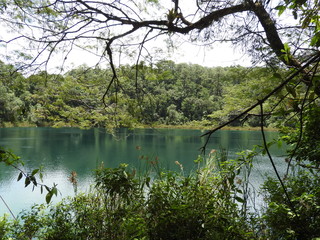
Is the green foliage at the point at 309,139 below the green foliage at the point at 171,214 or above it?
above

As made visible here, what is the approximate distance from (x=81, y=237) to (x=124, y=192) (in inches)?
29.7

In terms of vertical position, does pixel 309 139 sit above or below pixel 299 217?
above

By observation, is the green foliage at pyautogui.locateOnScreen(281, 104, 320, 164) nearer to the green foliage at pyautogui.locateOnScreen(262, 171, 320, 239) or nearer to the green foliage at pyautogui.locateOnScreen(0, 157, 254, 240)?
the green foliage at pyautogui.locateOnScreen(262, 171, 320, 239)

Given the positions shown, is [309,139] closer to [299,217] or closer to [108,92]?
[299,217]

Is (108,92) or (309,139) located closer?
(309,139)

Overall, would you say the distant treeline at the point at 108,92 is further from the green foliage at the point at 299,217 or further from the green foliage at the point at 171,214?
the green foliage at the point at 299,217

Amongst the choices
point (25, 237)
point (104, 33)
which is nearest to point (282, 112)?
point (104, 33)

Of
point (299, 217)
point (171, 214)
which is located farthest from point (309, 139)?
point (171, 214)

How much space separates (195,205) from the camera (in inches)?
66.5

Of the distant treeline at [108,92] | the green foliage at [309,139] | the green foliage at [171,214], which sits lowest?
the green foliage at [171,214]

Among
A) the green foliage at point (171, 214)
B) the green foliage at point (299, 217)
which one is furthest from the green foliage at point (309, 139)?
the green foliage at point (171, 214)

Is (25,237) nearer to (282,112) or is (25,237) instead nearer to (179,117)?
(282,112)

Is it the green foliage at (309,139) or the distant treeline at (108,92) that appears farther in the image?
the distant treeline at (108,92)

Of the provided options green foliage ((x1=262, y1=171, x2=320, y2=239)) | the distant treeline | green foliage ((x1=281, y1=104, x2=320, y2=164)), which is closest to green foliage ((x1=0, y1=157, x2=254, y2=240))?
green foliage ((x1=262, y1=171, x2=320, y2=239))
